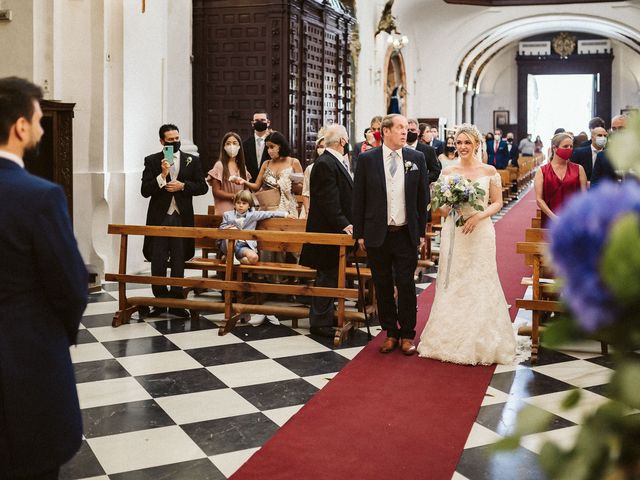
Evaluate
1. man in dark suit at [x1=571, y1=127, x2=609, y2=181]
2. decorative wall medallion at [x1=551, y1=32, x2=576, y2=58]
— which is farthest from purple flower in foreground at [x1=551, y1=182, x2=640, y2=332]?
decorative wall medallion at [x1=551, y1=32, x2=576, y2=58]

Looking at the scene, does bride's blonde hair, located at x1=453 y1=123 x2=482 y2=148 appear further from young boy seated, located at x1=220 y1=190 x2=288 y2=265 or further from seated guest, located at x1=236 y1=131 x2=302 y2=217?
seated guest, located at x1=236 y1=131 x2=302 y2=217

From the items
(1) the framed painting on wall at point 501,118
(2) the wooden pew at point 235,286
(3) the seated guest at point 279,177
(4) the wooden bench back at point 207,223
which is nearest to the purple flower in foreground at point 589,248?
(2) the wooden pew at point 235,286

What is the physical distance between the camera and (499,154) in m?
24.2

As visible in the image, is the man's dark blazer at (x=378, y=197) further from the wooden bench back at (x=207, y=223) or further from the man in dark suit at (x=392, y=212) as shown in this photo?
the wooden bench back at (x=207, y=223)

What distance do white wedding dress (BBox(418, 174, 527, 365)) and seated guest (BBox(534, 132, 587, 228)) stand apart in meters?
1.30

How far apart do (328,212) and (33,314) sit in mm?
4579

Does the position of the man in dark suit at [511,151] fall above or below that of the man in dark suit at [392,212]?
above

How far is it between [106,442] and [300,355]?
7.18 feet

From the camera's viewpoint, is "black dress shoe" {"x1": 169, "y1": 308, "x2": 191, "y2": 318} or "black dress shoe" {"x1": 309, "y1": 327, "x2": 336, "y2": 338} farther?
"black dress shoe" {"x1": 169, "y1": 308, "x2": 191, "y2": 318}

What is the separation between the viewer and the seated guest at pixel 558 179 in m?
7.59

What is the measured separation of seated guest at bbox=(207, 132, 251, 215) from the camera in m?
8.97

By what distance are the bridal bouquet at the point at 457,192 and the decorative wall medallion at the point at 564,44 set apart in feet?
110

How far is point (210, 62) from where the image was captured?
12.9 m

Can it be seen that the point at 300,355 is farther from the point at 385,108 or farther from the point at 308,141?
the point at 385,108
